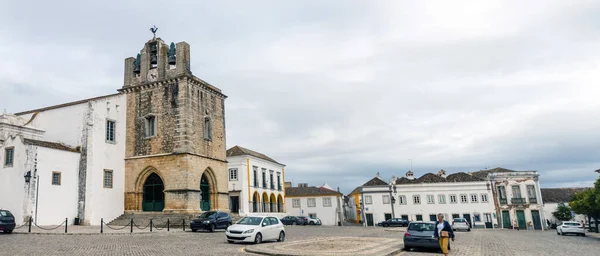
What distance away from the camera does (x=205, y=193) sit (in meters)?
29.5

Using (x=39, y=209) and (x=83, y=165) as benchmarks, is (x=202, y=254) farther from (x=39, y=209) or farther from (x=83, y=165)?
(x=83, y=165)

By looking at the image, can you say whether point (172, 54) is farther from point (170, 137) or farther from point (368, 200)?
point (368, 200)

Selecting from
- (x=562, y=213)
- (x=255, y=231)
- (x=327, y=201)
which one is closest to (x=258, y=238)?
(x=255, y=231)

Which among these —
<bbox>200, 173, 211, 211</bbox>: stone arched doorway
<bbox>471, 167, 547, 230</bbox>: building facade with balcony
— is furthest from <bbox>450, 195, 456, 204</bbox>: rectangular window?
<bbox>200, 173, 211, 211</bbox>: stone arched doorway

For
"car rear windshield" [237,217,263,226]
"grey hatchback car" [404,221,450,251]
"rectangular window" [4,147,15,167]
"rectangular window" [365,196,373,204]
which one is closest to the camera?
"grey hatchback car" [404,221,450,251]

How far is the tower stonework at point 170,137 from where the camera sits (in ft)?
88.8

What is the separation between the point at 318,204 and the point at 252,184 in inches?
638

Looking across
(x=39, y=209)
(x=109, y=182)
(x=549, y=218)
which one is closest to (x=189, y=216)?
(x=109, y=182)

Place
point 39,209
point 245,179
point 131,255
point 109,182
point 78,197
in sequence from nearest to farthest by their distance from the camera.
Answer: point 131,255
point 39,209
point 78,197
point 109,182
point 245,179

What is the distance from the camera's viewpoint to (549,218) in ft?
171

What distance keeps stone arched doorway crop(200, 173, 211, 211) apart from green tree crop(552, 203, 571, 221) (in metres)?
43.4

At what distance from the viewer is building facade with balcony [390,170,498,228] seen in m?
48.3

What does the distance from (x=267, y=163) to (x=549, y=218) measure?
35730 millimetres

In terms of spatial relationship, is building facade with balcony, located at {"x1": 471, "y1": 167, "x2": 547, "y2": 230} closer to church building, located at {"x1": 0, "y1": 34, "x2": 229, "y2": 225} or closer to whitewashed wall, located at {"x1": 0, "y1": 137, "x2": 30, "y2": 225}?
church building, located at {"x1": 0, "y1": 34, "x2": 229, "y2": 225}
